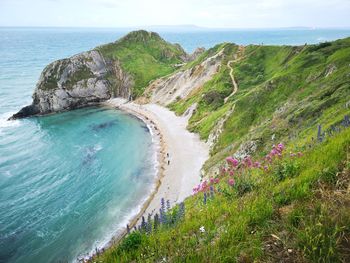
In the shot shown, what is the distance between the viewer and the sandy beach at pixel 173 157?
1800 inches

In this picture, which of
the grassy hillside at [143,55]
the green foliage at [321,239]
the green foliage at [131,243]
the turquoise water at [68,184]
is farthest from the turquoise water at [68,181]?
the green foliage at [321,239]

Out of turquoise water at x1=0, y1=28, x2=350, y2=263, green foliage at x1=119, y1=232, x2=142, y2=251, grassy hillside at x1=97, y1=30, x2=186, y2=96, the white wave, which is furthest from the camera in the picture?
grassy hillside at x1=97, y1=30, x2=186, y2=96

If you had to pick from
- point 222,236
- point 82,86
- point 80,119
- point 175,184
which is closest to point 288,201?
point 222,236

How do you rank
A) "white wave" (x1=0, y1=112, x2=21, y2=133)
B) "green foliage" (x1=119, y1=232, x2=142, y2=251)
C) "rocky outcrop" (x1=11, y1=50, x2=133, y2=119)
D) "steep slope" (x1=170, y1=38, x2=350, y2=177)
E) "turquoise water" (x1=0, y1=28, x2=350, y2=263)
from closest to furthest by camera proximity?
"green foliage" (x1=119, y1=232, x2=142, y2=251) → "steep slope" (x1=170, y1=38, x2=350, y2=177) → "turquoise water" (x1=0, y1=28, x2=350, y2=263) → "white wave" (x1=0, y1=112, x2=21, y2=133) → "rocky outcrop" (x1=11, y1=50, x2=133, y2=119)

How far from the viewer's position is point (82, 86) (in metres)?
113

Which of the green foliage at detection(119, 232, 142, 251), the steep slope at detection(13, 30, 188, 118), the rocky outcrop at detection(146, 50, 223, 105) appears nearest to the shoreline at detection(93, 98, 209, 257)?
the rocky outcrop at detection(146, 50, 223, 105)

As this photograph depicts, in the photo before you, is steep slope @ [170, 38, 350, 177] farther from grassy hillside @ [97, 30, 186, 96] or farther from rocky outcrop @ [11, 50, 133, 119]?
rocky outcrop @ [11, 50, 133, 119]

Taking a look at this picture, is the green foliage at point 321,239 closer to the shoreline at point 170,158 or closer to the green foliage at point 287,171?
the green foliage at point 287,171

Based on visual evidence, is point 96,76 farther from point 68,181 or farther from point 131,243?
point 131,243

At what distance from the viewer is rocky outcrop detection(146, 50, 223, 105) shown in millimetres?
101625

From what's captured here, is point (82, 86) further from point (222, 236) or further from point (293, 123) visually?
point (222, 236)

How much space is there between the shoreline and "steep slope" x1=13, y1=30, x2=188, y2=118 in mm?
23995

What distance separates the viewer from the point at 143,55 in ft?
463

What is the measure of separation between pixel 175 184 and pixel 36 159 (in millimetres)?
33860
